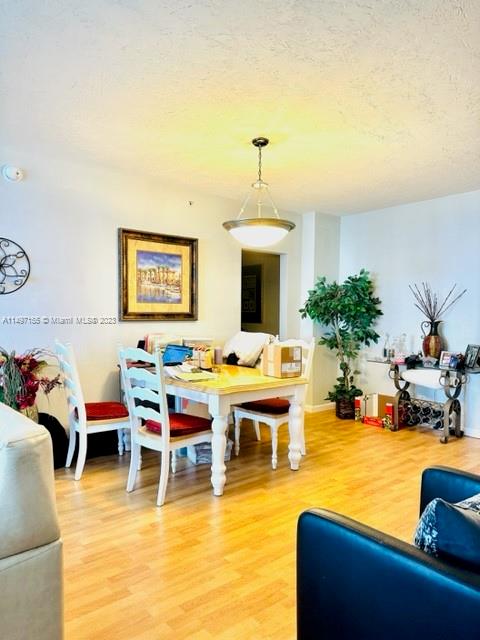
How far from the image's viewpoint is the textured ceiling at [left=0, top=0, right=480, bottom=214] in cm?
191

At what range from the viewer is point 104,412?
3391 mm

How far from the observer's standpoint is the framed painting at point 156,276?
4.16m

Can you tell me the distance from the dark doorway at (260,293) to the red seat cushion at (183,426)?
387 centimetres

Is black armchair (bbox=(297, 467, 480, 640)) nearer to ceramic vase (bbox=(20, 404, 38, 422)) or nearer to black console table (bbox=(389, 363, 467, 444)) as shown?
ceramic vase (bbox=(20, 404, 38, 422))

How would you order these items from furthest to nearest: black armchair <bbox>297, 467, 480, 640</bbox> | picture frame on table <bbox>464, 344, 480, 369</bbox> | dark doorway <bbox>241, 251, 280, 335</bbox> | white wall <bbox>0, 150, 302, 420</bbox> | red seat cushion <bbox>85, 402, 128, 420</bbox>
Result: 1. dark doorway <bbox>241, 251, 280, 335</bbox>
2. picture frame on table <bbox>464, 344, 480, 369</bbox>
3. white wall <bbox>0, 150, 302, 420</bbox>
4. red seat cushion <bbox>85, 402, 128, 420</bbox>
5. black armchair <bbox>297, 467, 480, 640</bbox>

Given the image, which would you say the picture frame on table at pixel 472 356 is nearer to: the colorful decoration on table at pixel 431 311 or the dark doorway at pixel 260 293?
the colorful decoration on table at pixel 431 311

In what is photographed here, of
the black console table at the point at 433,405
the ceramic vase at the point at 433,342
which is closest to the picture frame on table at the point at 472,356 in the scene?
the black console table at the point at 433,405

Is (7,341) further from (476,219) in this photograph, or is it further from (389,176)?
(476,219)

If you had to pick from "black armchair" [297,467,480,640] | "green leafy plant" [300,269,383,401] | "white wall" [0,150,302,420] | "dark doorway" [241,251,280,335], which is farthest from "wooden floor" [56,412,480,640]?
"dark doorway" [241,251,280,335]

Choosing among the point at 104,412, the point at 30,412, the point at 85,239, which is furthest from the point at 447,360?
the point at 30,412

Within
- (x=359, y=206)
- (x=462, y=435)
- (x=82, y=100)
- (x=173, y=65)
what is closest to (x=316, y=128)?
(x=173, y=65)

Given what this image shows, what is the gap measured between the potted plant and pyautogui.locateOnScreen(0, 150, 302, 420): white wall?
1.42 m

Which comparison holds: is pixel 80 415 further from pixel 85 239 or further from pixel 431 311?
pixel 431 311

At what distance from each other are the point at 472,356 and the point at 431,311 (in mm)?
720
